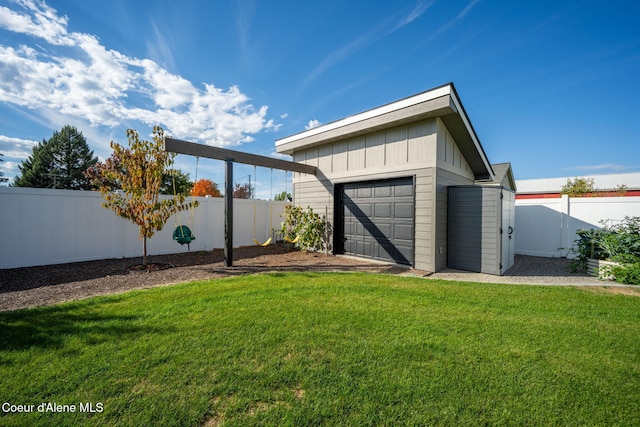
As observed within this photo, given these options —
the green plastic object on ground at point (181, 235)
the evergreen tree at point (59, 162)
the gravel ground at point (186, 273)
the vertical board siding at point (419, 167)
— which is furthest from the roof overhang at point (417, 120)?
the evergreen tree at point (59, 162)

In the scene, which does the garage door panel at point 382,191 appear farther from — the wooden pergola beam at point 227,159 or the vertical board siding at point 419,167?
the wooden pergola beam at point 227,159

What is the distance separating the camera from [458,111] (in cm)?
589

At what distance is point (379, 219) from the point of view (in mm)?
7238

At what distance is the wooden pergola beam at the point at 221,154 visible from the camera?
5.54 metres

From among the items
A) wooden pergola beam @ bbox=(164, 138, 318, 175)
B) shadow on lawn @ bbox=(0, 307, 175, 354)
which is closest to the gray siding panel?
wooden pergola beam @ bbox=(164, 138, 318, 175)

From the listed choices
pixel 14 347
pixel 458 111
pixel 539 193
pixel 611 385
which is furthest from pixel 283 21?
pixel 539 193

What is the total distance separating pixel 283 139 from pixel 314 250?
13.5ft

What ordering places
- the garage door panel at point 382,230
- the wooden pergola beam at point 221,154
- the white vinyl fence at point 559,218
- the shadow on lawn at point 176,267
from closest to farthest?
the shadow on lawn at point 176,267, the wooden pergola beam at point 221,154, the garage door panel at point 382,230, the white vinyl fence at point 559,218

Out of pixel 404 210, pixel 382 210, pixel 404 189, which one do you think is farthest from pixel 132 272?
pixel 404 189

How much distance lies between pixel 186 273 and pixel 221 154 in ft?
9.40

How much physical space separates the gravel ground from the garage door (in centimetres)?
40

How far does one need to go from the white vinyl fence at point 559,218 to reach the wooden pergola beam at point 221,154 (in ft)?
27.0

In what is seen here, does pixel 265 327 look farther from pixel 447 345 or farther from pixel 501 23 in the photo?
pixel 501 23

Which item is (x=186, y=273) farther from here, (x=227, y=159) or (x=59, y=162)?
(x=59, y=162)
